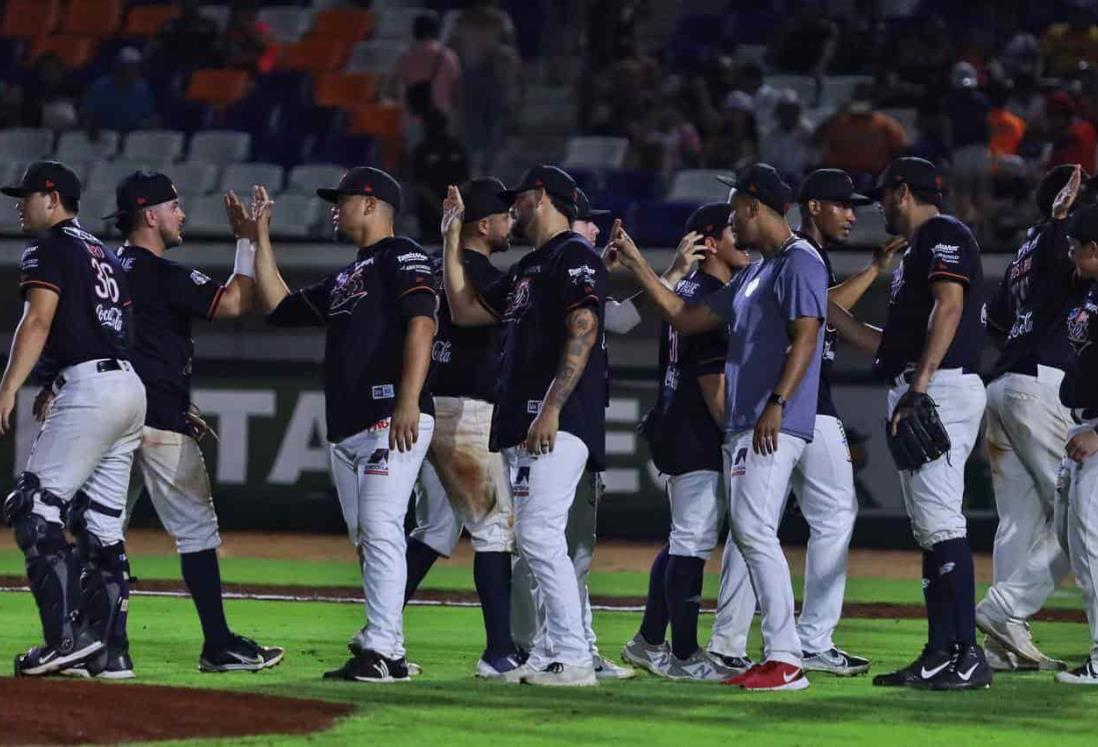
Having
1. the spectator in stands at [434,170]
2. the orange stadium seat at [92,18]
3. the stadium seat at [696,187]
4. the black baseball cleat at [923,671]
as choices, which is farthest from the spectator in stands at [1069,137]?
the orange stadium seat at [92,18]

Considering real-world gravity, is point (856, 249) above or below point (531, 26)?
below

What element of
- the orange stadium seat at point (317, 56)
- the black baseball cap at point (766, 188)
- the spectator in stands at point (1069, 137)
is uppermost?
the orange stadium seat at point (317, 56)

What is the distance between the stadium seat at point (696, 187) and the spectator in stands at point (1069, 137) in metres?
2.92

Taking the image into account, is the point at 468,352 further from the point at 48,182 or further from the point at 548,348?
the point at 48,182

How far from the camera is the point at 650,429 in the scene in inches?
331

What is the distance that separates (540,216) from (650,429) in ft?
3.95

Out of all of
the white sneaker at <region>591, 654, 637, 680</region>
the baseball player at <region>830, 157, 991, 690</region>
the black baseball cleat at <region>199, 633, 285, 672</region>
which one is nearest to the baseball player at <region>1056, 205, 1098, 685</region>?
the baseball player at <region>830, 157, 991, 690</region>

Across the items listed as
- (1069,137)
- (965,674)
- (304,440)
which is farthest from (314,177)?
(965,674)

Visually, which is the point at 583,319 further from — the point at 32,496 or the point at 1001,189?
the point at 1001,189

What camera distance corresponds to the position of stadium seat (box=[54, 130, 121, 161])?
20172 millimetres

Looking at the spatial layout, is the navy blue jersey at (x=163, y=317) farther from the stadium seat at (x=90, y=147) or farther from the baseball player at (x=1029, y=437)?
Result: the stadium seat at (x=90, y=147)

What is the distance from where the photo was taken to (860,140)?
54.7 feet

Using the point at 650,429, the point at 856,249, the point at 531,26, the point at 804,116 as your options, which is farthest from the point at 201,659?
the point at 531,26

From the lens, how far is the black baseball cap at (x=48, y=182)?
25.5 ft
